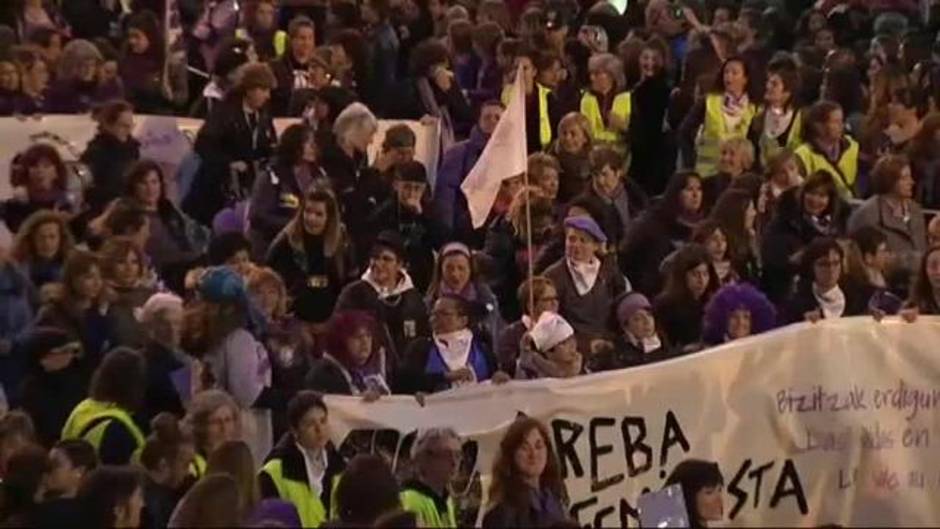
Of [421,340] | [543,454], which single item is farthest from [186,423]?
[421,340]

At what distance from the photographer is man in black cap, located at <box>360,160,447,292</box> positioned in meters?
14.4

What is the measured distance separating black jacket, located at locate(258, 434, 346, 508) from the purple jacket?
13.3 feet

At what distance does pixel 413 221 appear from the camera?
48.2 feet

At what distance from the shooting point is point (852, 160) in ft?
52.7

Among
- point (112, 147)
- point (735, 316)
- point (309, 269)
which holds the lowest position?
point (735, 316)

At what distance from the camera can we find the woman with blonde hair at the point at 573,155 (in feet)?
50.5

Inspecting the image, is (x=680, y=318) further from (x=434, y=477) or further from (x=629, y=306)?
(x=434, y=477)

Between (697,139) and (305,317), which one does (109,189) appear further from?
(697,139)

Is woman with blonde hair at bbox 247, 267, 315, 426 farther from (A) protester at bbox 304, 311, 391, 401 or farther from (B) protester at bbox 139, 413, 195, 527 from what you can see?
(B) protester at bbox 139, 413, 195, 527

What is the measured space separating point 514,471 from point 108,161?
4.78 m

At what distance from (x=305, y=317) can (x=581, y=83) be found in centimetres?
497

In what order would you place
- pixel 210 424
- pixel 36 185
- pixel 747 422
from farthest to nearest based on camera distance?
pixel 36 185 < pixel 747 422 < pixel 210 424

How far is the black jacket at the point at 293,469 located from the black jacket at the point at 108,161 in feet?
11.4

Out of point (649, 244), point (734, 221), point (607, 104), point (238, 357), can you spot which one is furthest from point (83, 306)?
point (607, 104)
